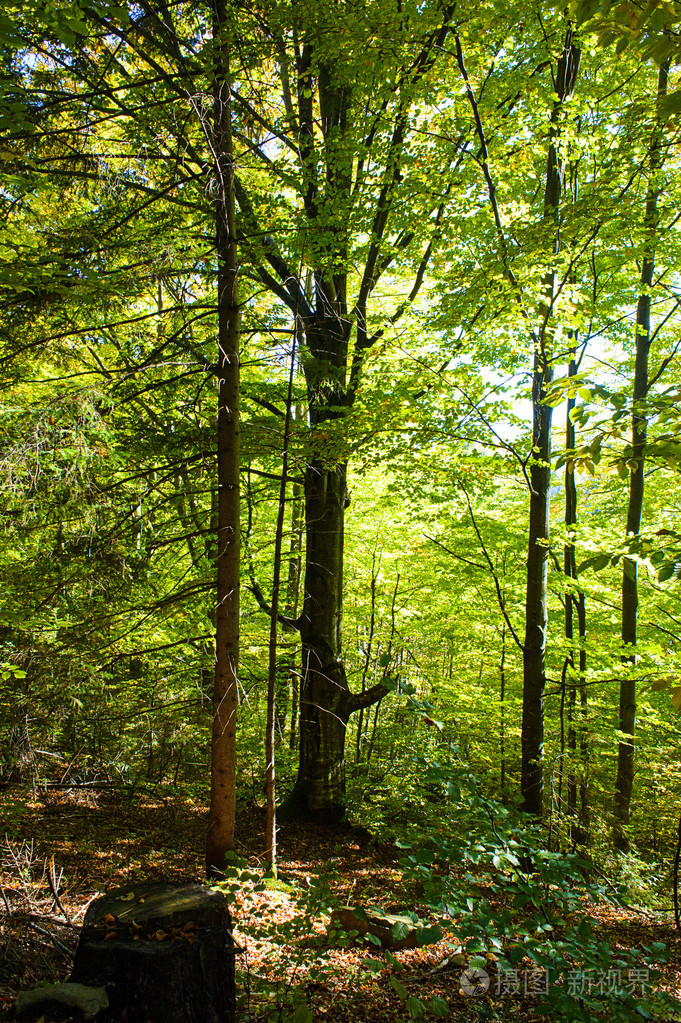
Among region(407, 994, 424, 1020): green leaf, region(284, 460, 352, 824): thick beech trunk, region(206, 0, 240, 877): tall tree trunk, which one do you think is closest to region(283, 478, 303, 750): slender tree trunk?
region(284, 460, 352, 824): thick beech trunk

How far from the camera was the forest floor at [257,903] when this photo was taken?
3.41 meters

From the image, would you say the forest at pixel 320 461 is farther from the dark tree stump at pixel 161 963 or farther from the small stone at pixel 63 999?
the dark tree stump at pixel 161 963

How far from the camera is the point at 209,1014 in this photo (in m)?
3.03

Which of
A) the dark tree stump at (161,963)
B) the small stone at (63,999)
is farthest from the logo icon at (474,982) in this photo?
the small stone at (63,999)

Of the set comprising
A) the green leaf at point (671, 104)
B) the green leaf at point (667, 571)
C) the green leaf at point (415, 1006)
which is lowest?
the green leaf at point (415, 1006)

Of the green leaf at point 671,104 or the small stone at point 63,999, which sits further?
the small stone at point 63,999

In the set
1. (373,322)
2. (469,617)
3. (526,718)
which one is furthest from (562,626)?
(373,322)

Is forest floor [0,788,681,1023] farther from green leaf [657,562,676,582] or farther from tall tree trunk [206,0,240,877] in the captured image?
green leaf [657,562,676,582]

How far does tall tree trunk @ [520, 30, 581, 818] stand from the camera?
627 cm

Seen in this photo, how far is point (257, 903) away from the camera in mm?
4859

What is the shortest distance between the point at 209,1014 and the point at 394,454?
5.65 metres

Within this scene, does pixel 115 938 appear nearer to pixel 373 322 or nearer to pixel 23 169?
pixel 23 169

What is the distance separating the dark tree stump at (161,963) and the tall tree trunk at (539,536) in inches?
160

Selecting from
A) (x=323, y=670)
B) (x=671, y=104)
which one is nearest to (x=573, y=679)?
(x=323, y=670)
